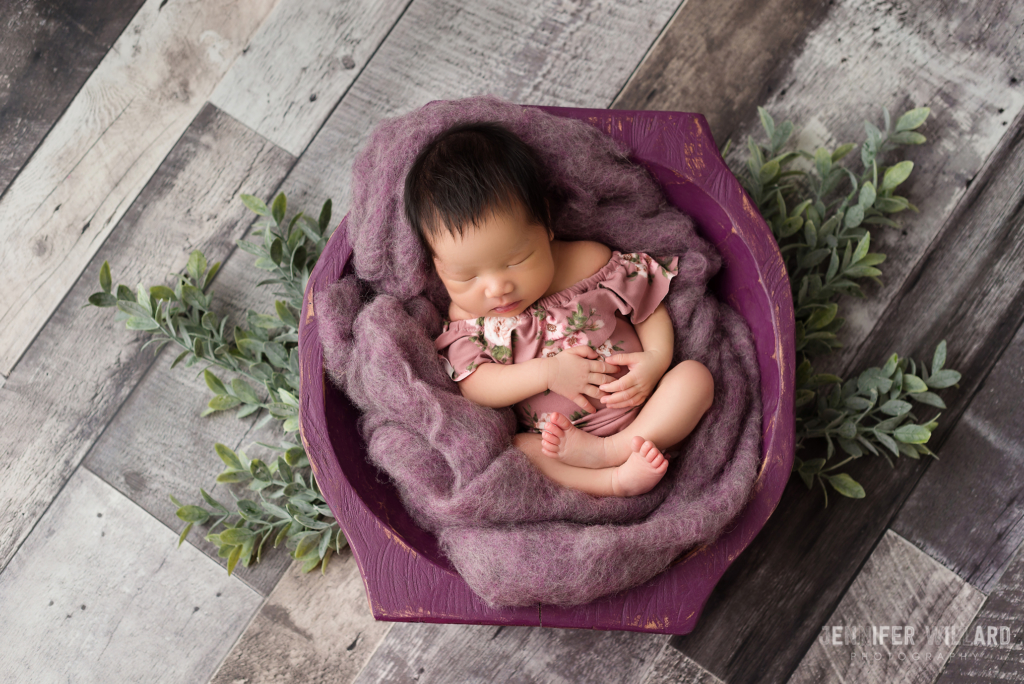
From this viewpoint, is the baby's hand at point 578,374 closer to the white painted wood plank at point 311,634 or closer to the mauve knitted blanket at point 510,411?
the mauve knitted blanket at point 510,411

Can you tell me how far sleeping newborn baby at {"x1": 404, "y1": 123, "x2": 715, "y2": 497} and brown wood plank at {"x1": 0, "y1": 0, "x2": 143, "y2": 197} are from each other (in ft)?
2.93

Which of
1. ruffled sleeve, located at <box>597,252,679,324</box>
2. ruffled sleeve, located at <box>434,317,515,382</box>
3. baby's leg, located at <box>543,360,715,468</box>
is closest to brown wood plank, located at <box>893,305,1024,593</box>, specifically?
baby's leg, located at <box>543,360,715,468</box>

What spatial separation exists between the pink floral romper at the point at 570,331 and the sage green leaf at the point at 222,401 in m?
0.44

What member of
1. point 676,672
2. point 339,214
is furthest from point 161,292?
point 676,672

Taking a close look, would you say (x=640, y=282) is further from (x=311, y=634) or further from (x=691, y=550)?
(x=311, y=634)

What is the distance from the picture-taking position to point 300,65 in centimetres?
134

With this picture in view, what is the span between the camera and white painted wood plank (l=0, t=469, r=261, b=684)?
1231 millimetres

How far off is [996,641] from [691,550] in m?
0.66

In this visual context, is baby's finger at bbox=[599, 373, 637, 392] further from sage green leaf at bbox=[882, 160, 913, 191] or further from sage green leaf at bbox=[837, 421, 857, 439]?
sage green leaf at bbox=[882, 160, 913, 191]

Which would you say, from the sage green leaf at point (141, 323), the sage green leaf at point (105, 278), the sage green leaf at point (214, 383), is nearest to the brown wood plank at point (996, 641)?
the sage green leaf at point (214, 383)

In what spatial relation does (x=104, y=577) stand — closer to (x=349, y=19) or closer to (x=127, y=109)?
(x=127, y=109)

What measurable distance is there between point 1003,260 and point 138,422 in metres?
1.63

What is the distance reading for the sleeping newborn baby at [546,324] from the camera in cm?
91

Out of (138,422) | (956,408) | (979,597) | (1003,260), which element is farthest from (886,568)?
(138,422)
